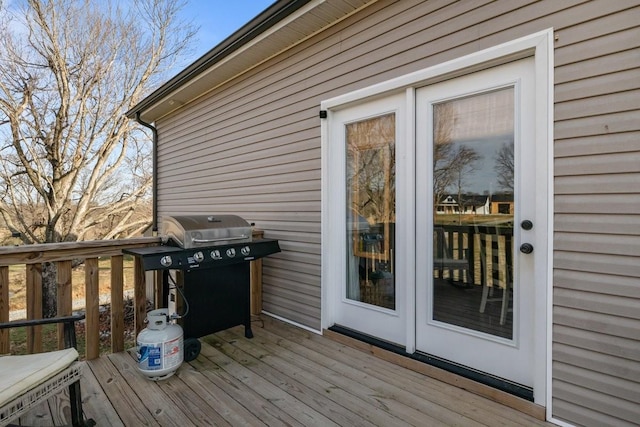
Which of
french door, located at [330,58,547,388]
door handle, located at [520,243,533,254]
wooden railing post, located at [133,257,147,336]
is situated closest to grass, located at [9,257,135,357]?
wooden railing post, located at [133,257,147,336]

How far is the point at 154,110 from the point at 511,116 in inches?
221

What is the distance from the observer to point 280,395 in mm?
2227

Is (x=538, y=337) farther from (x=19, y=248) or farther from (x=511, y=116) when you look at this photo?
(x=19, y=248)

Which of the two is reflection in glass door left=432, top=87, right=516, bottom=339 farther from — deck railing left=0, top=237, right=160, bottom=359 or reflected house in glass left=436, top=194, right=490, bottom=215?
deck railing left=0, top=237, right=160, bottom=359

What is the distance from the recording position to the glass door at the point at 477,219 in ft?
6.96

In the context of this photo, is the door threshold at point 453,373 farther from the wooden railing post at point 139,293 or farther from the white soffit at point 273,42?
the white soffit at point 273,42

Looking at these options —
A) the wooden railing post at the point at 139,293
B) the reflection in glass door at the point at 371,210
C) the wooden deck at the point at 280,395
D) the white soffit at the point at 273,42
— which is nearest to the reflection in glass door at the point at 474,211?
the reflection in glass door at the point at 371,210

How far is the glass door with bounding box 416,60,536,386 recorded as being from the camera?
6.96 ft

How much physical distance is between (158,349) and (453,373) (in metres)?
2.00

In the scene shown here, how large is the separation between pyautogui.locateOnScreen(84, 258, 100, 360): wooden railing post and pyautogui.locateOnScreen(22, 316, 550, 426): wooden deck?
0.39ft

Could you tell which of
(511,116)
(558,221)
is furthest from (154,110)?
(558,221)

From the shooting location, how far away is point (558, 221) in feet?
6.36

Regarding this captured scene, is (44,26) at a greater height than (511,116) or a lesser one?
greater

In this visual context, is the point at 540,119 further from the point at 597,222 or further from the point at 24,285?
the point at 24,285
